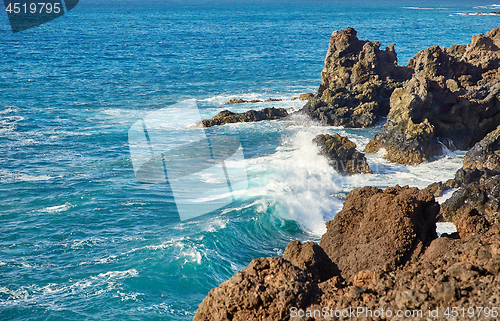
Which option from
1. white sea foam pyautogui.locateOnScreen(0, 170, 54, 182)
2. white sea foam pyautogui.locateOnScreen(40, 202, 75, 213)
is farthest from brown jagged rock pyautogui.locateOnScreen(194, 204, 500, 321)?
white sea foam pyautogui.locateOnScreen(0, 170, 54, 182)

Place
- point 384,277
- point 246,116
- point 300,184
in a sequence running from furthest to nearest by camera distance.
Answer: point 246,116 < point 300,184 < point 384,277

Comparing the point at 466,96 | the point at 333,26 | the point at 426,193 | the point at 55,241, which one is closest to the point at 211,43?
the point at 333,26

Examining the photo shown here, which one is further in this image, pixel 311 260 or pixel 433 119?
pixel 433 119

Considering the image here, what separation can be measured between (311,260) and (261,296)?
1.85 meters

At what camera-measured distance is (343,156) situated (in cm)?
2016

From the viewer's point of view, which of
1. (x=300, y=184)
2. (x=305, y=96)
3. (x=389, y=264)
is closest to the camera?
(x=389, y=264)

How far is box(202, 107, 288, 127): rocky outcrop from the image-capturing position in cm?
3011

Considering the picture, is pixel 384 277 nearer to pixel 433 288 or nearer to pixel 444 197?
pixel 433 288

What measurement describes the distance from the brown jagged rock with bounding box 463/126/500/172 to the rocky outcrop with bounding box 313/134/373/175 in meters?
4.09

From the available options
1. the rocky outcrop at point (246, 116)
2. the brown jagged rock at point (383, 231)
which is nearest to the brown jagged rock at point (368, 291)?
the brown jagged rock at point (383, 231)

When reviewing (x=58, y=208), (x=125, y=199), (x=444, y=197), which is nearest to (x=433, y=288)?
(x=444, y=197)

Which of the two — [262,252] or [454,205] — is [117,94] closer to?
[262,252]

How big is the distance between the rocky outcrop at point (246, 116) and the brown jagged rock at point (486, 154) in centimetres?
1461

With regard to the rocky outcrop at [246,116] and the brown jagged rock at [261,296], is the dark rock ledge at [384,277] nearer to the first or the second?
the brown jagged rock at [261,296]
